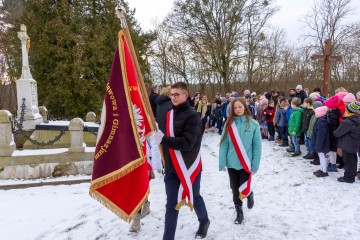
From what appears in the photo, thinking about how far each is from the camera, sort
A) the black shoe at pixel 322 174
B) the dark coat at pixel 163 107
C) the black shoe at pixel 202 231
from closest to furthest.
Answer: the black shoe at pixel 202 231
the dark coat at pixel 163 107
the black shoe at pixel 322 174

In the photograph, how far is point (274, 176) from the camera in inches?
266

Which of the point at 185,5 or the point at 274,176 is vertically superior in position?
the point at 185,5

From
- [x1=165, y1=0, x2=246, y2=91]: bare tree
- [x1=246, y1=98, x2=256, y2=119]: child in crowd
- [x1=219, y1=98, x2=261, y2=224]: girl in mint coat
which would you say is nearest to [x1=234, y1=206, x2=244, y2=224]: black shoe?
[x1=219, y1=98, x2=261, y2=224]: girl in mint coat

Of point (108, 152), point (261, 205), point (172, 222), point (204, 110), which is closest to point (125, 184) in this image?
point (108, 152)

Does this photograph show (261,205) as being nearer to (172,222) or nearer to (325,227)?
(325,227)

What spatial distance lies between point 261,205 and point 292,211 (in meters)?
0.52

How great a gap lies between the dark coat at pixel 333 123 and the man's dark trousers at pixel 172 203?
437cm

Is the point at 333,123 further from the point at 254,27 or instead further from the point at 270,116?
the point at 254,27

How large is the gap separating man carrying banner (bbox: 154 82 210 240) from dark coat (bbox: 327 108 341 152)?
4.50 metres

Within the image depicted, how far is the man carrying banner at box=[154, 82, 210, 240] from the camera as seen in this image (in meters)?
3.30

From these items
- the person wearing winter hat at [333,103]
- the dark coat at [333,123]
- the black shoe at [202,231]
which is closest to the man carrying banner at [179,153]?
the black shoe at [202,231]

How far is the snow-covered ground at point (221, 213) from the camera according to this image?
13.2 feet

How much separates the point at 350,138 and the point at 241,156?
3.15m

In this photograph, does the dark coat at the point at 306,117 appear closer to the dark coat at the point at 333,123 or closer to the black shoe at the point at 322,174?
the dark coat at the point at 333,123
